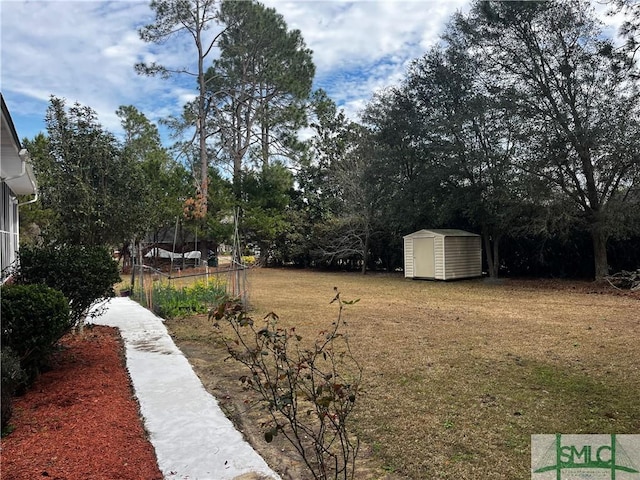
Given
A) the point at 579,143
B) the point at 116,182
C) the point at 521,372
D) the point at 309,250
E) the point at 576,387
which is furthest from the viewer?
the point at 309,250

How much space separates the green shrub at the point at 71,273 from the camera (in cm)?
485

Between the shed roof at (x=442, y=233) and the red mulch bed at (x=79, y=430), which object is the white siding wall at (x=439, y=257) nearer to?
the shed roof at (x=442, y=233)

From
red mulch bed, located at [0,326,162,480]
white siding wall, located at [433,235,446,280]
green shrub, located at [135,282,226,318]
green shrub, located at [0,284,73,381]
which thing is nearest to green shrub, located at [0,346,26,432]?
red mulch bed, located at [0,326,162,480]

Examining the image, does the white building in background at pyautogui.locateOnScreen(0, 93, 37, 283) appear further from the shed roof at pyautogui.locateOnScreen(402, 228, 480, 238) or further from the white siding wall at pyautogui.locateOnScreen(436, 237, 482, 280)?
the white siding wall at pyautogui.locateOnScreen(436, 237, 482, 280)

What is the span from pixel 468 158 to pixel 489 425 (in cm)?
1154

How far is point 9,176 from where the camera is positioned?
5.43 m

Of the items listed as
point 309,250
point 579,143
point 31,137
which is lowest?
point 309,250

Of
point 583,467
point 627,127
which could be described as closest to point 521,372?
point 583,467

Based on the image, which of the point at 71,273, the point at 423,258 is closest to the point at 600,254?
the point at 423,258

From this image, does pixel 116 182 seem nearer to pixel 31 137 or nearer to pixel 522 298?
pixel 522 298

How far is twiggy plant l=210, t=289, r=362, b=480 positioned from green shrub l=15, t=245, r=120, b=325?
1918mm

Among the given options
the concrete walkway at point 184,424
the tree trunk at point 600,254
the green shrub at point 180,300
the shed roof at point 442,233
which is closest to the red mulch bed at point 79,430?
the concrete walkway at point 184,424

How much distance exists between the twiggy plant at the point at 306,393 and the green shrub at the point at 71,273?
1.92m

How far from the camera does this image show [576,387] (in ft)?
13.4
